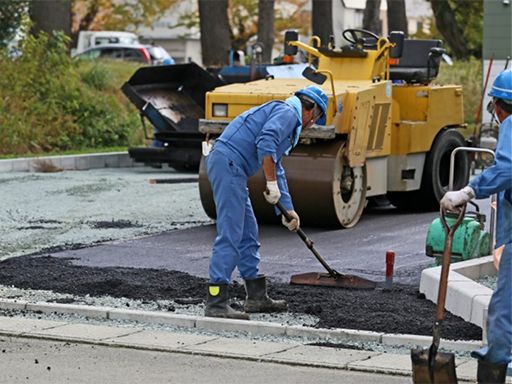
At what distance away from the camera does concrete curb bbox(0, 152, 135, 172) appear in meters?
20.8

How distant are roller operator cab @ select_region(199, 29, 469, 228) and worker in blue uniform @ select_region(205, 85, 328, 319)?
4024 millimetres

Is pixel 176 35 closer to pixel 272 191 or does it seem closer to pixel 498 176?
pixel 272 191

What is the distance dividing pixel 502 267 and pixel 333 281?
12.2ft

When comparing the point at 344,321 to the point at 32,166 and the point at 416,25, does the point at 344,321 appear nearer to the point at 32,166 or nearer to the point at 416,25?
A: the point at 32,166

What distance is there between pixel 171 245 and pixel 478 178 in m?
6.50

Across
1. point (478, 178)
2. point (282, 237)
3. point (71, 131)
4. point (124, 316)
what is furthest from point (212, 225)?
point (71, 131)

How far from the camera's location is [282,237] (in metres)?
13.9

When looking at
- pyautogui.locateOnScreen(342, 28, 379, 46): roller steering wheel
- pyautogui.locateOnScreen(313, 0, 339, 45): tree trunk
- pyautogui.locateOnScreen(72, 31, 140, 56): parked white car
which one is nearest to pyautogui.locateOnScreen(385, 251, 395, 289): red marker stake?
pyautogui.locateOnScreen(342, 28, 379, 46): roller steering wheel

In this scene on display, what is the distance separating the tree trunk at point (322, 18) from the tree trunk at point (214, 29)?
382cm

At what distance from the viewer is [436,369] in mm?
6914

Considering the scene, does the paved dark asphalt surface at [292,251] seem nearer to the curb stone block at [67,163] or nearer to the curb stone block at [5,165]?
the curb stone block at [5,165]

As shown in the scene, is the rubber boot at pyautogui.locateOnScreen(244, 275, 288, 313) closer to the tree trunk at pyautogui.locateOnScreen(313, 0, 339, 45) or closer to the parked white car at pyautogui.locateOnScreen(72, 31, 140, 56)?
the tree trunk at pyautogui.locateOnScreen(313, 0, 339, 45)

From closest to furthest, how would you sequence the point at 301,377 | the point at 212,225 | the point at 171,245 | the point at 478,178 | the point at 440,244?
the point at 478,178, the point at 301,377, the point at 440,244, the point at 171,245, the point at 212,225

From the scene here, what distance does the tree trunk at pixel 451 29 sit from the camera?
46219 mm
